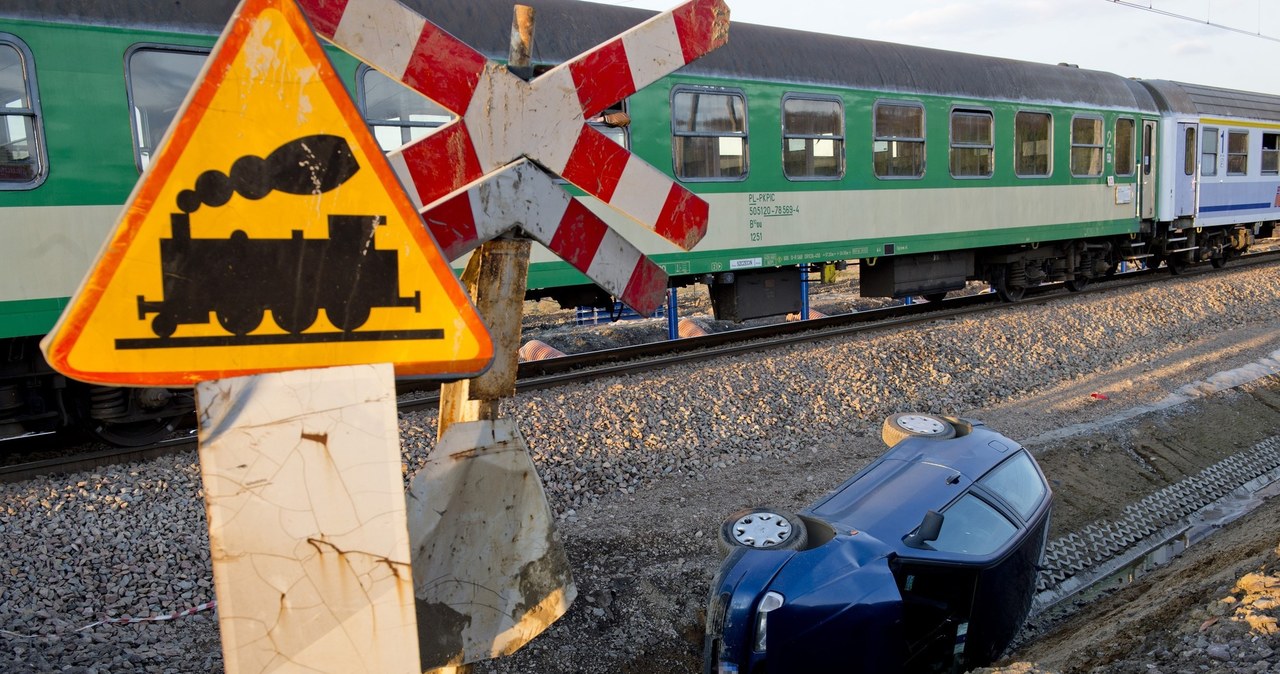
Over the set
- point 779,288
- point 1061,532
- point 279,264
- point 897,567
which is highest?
point 279,264

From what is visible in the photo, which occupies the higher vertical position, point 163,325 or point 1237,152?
point 1237,152

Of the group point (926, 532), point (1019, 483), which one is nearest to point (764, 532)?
point (926, 532)

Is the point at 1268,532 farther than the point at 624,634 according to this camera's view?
Yes

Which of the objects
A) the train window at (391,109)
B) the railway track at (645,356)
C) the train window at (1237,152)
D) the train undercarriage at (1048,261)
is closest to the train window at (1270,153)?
the train window at (1237,152)

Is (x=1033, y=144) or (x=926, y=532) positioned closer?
(x=926, y=532)

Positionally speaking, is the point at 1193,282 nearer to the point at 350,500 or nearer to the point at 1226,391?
the point at 1226,391

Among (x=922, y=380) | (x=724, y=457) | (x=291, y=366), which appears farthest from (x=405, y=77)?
(x=922, y=380)

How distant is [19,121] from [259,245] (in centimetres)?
557

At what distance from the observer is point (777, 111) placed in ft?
31.6

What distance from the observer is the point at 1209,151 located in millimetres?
16531

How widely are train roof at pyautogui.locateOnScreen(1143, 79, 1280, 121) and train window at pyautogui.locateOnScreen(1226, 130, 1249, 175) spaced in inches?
14.6

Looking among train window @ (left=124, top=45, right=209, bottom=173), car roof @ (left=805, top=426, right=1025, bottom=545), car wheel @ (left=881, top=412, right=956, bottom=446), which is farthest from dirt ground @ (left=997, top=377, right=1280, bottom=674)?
train window @ (left=124, top=45, right=209, bottom=173)

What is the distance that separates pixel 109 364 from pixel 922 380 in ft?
27.2

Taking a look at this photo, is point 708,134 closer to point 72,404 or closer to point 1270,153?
point 72,404
